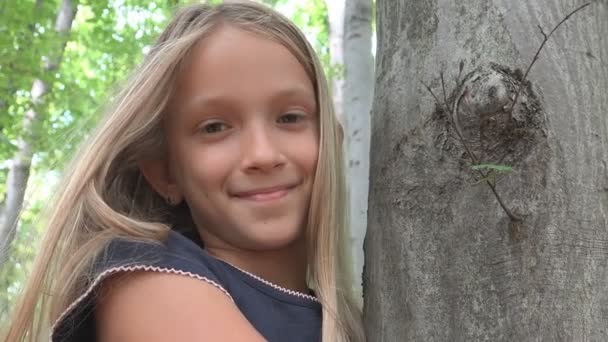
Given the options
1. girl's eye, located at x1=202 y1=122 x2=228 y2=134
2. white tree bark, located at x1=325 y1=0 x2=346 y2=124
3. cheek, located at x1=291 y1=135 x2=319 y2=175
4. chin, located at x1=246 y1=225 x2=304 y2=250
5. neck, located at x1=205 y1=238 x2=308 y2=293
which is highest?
white tree bark, located at x1=325 y1=0 x2=346 y2=124

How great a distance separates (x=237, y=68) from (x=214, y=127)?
0.13 metres

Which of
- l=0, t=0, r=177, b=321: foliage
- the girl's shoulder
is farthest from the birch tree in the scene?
the girl's shoulder

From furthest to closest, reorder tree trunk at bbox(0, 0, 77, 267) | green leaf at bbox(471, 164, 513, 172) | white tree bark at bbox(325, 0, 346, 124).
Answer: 1. white tree bark at bbox(325, 0, 346, 124)
2. tree trunk at bbox(0, 0, 77, 267)
3. green leaf at bbox(471, 164, 513, 172)

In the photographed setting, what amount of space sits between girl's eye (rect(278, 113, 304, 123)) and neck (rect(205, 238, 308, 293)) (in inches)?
11.5

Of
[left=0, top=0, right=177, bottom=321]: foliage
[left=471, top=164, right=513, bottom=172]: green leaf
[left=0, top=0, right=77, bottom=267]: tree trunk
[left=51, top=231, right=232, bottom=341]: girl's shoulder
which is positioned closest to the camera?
[left=471, top=164, right=513, bottom=172]: green leaf

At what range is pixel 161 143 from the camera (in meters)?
1.58

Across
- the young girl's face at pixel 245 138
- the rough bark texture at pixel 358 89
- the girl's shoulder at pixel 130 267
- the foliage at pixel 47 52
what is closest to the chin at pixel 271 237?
the young girl's face at pixel 245 138

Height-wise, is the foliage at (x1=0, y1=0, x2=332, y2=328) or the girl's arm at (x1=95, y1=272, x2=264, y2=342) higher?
the foliage at (x1=0, y1=0, x2=332, y2=328)

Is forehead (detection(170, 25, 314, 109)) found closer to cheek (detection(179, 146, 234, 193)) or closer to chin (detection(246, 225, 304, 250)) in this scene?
cheek (detection(179, 146, 234, 193))

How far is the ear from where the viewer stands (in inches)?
64.2

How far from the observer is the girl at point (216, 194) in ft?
4.35

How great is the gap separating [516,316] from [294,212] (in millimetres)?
579

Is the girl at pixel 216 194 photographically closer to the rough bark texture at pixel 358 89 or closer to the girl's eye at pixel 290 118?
the girl's eye at pixel 290 118

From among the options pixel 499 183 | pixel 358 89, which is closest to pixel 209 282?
pixel 499 183
